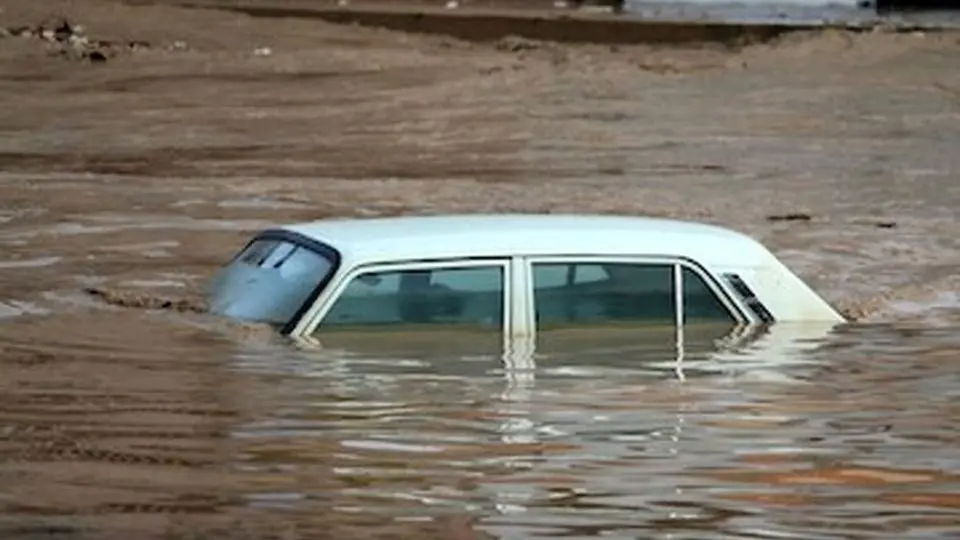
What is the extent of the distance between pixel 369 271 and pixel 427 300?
0.94 feet

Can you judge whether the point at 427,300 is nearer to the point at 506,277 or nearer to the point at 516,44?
the point at 506,277

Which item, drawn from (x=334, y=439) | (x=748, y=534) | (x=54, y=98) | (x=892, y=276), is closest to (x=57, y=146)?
(x=54, y=98)

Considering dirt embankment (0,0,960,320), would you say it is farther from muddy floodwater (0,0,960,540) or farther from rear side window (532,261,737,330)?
rear side window (532,261,737,330)

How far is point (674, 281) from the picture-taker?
35.0ft

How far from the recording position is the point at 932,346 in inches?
495

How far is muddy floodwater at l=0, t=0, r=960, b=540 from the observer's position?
27.6 ft

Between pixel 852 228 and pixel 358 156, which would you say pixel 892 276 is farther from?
pixel 358 156

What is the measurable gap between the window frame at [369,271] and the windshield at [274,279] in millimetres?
58

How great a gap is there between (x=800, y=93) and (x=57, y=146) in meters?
10.8

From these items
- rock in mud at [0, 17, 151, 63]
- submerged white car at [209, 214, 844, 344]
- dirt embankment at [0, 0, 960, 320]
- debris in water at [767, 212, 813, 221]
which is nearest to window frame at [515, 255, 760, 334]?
submerged white car at [209, 214, 844, 344]

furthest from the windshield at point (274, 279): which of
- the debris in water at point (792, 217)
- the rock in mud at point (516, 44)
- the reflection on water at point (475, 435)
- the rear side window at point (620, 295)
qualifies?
the rock in mud at point (516, 44)

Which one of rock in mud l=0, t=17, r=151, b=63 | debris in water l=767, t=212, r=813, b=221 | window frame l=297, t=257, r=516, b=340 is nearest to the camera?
window frame l=297, t=257, r=516, b=340

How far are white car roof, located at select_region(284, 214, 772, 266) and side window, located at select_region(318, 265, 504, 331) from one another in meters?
0.10

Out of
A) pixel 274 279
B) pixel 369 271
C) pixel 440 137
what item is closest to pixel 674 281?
pixel 369 271
